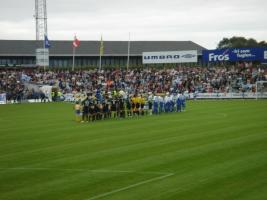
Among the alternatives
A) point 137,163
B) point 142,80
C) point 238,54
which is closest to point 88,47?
point 142,80

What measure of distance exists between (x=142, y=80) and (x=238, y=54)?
1107cm

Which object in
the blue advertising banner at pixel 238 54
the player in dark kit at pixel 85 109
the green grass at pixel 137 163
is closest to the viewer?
the green grass at pixel 137 163

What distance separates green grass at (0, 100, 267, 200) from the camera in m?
12.1

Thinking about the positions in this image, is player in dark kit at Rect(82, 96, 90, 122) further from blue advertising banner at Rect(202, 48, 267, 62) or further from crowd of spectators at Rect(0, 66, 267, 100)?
blue advertising banner at Rect(202, 48, 267, 62)

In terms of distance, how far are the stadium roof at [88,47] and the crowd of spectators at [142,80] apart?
49.7 ft

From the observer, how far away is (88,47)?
86.1 m

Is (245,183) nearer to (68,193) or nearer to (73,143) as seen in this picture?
(68,193)

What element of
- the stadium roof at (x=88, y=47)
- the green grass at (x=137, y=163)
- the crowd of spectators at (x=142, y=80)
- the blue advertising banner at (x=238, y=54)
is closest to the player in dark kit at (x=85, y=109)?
the green grass at (x=137, y=163)

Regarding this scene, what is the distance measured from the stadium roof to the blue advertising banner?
68.7ft

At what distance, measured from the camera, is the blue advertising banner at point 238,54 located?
59750mm

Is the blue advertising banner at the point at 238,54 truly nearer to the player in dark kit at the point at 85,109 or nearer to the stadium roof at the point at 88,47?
the stadium roof at the point at 88,47

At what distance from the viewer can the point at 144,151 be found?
1805cm

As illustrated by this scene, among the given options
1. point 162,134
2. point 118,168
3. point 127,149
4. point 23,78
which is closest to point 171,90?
point 23,78

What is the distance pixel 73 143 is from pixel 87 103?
11.3 metres
